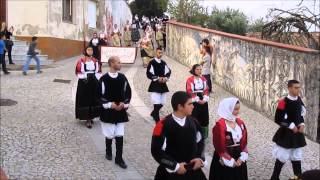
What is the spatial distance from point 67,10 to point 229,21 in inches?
360

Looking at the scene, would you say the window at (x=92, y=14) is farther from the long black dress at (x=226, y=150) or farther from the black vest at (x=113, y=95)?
the long black dress at (x=226, y=150)

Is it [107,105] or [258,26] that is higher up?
[258,26]

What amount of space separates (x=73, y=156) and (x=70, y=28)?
15.4 metres

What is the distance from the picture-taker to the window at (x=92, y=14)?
26.8 metres

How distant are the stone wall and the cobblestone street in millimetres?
496

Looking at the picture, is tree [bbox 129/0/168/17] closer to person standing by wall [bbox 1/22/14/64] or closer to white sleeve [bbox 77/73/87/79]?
person standing by wall [bbox 1/22/14/64]

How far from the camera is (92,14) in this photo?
27609 millimetres

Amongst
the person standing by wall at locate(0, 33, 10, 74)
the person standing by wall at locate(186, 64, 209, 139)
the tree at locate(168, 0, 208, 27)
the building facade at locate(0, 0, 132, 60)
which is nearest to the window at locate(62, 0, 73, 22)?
the building facade at locate(0, 0, 132, 60)

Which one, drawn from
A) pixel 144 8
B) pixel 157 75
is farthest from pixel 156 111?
pixel 144 8

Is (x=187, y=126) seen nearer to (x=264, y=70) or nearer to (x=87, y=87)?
(x=87, y=87)

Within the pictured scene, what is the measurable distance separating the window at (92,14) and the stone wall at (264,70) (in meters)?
9.23

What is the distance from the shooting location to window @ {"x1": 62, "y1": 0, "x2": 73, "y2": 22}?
23.0 meters

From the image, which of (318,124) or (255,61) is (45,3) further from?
(318,124)

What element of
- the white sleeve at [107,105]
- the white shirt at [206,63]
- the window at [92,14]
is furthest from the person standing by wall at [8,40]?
the white sleeve at [107,105]
